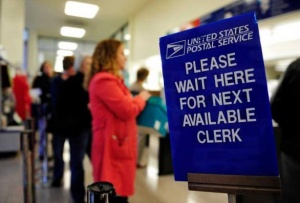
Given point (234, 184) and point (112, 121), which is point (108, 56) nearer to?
point (112, 121)

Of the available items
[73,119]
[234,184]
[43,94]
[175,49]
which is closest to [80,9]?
[175,49]

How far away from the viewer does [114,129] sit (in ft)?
5.24

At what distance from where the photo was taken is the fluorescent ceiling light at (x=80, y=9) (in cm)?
94

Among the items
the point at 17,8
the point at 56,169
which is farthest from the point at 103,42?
the point at 56,169

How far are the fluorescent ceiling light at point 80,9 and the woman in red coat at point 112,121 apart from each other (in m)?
0.61

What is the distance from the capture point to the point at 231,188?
60cm

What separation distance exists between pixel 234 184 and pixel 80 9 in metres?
0.76

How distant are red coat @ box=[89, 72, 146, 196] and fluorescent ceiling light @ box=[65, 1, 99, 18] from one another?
606mm

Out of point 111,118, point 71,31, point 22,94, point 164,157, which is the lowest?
point 164,157

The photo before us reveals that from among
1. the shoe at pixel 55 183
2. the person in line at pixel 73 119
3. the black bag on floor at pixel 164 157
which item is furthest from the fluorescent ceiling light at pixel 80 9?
the black bag on floor at pixel 164 157

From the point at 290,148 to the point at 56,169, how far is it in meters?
2.48

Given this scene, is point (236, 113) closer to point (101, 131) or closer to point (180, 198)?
point (180, 198)

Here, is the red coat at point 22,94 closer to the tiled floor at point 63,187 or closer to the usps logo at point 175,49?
the tiled floor at point 63,187

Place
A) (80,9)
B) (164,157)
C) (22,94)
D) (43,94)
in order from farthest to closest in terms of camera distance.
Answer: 1. (22,94)
2. (43,94)
3. (164,157)
4. (80,9)
